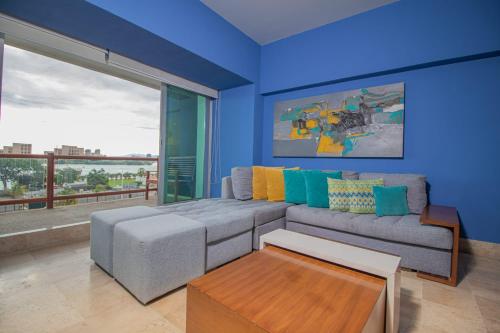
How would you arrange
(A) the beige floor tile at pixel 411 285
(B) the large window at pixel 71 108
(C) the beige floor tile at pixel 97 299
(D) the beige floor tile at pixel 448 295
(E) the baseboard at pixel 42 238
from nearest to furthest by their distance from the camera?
1. (C) the beige floor tile at pixel 97 299
2. (D) the beige floor tile at pixel 448 295
3. (A) the beige floor tile at pixel 411 285
4. (E) the baseboard at pixel 42 238
5. (B) the large window at pixel 71 108

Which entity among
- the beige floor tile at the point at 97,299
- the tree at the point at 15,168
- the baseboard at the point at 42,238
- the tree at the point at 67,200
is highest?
the tree at the point at 15,168

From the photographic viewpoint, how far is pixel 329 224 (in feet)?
7.81

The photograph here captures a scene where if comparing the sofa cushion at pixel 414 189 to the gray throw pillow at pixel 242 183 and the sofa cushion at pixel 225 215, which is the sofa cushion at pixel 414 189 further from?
the gray throw pillow at pixel 242 183

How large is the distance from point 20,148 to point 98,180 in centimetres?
116

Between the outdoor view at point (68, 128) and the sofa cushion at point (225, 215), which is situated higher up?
the outdoor view at point (68, 128)

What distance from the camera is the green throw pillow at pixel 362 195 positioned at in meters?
2.41

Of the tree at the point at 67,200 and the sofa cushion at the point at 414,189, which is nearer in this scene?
the sofa cushion at the point at 414,189

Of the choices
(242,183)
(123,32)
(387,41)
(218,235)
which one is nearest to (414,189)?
(387,41)

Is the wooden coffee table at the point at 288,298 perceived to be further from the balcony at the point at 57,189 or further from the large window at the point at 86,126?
the large window at the point at 86,126

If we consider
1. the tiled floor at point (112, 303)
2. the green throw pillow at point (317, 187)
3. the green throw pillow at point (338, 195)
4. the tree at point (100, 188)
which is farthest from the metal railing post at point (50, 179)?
the green throw pillow at point (338, 195)

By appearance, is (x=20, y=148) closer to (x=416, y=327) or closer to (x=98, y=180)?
(x=98, y=180)

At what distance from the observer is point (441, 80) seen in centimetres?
256

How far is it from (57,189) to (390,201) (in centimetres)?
437

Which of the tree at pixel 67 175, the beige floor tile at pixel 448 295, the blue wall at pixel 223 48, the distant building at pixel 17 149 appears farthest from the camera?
the tree at pixel 67 175
